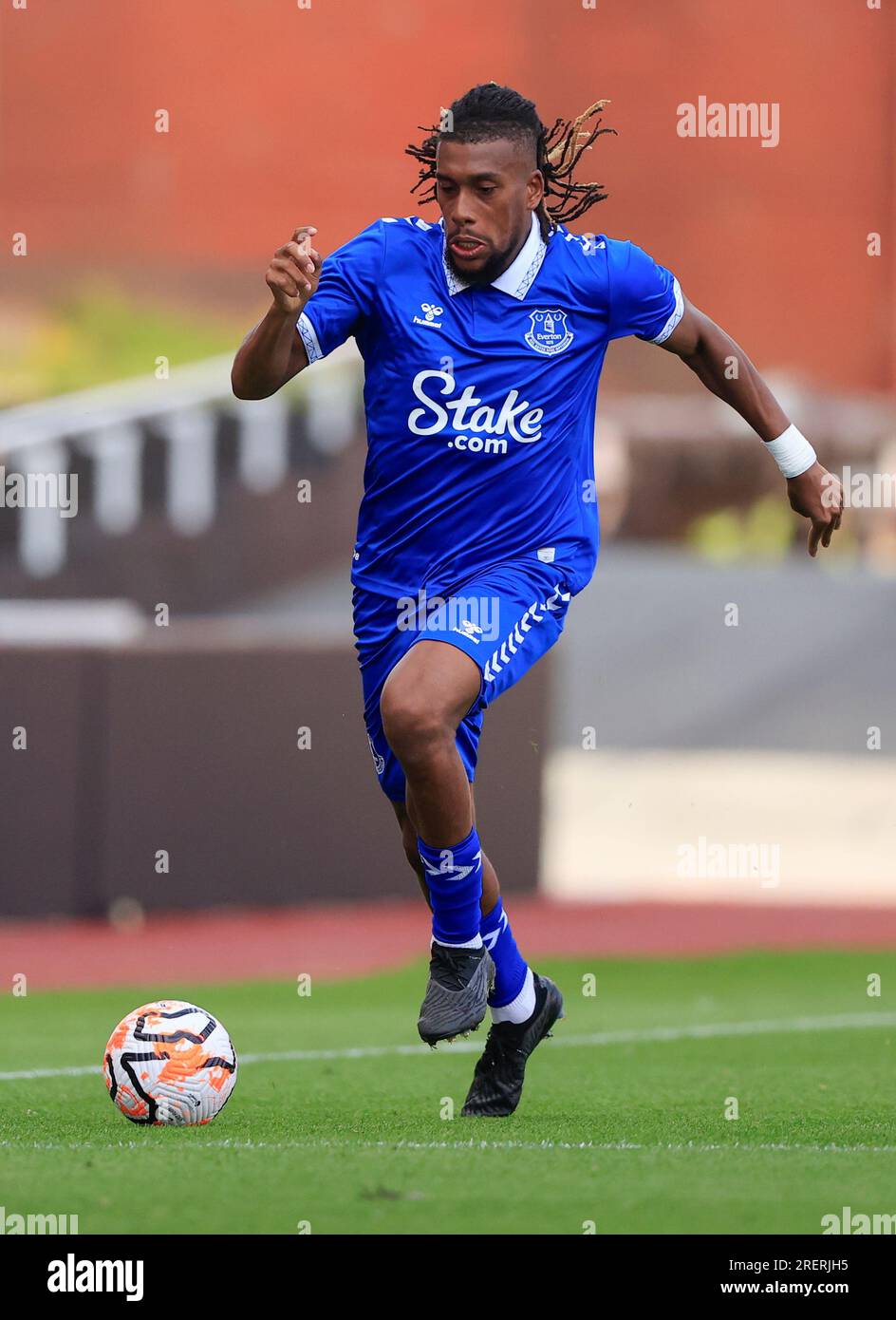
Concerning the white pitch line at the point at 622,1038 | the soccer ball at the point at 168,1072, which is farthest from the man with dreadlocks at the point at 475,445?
the white pitch line at the point at 622,1038

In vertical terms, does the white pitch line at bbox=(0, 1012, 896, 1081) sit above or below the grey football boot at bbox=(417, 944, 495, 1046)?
below

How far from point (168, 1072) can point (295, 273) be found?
2120mm

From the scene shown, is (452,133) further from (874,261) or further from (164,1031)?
(874,261)

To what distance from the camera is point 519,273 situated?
18.5ft

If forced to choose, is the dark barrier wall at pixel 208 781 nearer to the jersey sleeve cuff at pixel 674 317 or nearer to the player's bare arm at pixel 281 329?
the jersey sleeve cuff at pixel 674 317

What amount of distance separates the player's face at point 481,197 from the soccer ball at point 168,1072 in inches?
86.2

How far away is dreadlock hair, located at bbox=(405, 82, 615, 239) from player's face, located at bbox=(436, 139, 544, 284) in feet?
0.12

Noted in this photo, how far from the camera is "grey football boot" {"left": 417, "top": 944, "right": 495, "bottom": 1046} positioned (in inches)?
203

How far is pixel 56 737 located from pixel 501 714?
9.20 ft

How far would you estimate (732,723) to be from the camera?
18.4 metres

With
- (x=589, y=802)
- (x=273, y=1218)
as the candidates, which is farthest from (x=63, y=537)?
(x=273, y=1218)

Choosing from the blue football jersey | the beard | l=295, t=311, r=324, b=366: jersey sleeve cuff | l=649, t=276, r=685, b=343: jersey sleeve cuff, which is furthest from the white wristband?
l=295, t=311, r=324, b=366: jersey sleeve cuff

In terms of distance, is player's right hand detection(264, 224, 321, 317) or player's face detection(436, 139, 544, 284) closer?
player's right hand detection(264, 224, 321, 317)

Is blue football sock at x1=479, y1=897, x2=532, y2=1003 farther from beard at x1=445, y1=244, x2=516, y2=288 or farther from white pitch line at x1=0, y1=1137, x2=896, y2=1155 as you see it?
beard at x1=445, y1=244, x2=516, y2=288
